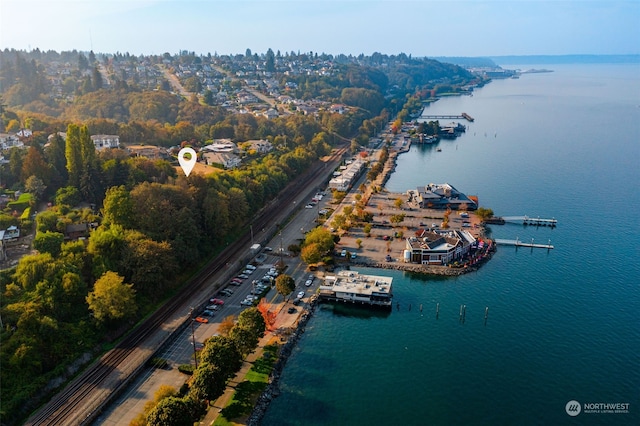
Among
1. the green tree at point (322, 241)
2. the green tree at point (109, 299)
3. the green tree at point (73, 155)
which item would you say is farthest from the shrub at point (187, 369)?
the green tree at point (73, 155)

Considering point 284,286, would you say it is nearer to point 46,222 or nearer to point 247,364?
point 247,364

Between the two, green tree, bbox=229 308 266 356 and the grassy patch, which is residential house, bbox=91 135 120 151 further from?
the grassy patch

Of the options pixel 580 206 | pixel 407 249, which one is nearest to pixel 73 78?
pixel 407 249

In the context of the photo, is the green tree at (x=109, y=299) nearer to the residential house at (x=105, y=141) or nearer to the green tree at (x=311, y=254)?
the green tree at (x=311, y=254)

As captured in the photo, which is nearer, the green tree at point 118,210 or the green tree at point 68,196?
the green tree at point 118,210

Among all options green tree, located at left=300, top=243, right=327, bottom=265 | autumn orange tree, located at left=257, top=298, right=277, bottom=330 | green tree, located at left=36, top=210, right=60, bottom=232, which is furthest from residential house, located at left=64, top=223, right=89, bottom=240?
green tree, located at left=300, top=243, right=327, bottom=265

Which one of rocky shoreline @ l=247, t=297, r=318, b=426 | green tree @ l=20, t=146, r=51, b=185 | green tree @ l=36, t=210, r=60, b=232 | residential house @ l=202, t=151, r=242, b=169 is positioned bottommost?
rocky shoreline @ l=247, t=297, r=318, b=426

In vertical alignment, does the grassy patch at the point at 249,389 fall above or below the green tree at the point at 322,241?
below
